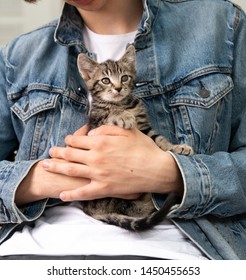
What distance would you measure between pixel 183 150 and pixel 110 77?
296 mm

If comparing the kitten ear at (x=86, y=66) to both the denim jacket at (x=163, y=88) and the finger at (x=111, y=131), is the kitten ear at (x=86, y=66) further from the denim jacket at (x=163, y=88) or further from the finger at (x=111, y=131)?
the finger at (x=111, y=131)

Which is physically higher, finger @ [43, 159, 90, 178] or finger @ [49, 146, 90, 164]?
finger @ [49, 146, 90, 164]

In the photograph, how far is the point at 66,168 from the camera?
0.92 metres

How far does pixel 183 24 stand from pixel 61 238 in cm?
62

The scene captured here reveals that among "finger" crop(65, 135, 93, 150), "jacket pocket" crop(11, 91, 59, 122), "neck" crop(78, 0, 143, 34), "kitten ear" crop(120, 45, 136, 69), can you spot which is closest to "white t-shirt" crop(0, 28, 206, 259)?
"finger" crop(65, 135, 93, 150)

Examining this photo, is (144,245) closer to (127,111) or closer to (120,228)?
(120,228)

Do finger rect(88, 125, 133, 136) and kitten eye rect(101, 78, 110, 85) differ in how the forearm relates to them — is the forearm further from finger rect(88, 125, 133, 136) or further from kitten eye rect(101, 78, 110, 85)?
kitten eye rect(101, 78, 110, 85)

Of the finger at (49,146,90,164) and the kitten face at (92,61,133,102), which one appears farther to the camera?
the kitten face at (92,61,133,102)

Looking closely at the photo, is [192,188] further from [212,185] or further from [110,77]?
[110,77]

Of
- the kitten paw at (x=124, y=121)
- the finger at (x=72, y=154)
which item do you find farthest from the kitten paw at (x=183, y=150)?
the finger at (x=72, y=154)

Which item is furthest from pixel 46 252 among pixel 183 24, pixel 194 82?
pixel 183 24

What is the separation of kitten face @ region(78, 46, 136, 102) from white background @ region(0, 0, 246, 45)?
0.78 meters

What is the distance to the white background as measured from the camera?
1769 mm

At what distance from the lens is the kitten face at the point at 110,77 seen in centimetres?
106
